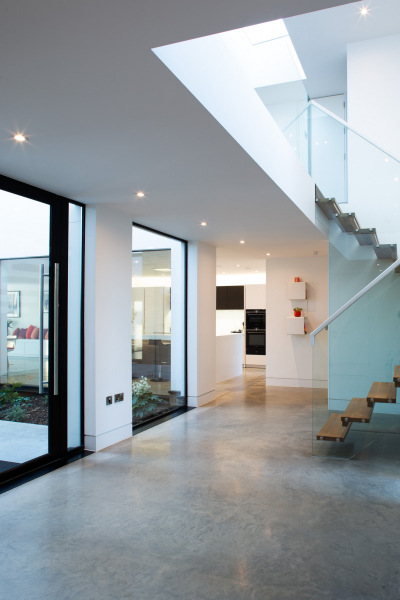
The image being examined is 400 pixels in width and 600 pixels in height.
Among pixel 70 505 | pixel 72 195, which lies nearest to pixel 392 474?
pixel 70 505

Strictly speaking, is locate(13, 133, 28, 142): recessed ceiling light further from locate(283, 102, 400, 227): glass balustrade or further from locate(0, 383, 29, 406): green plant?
locate(283, 102, 400, 227): glass balustrade

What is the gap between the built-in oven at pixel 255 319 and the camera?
12.1 metres

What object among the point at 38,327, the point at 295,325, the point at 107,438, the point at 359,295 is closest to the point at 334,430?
the point at 359,295

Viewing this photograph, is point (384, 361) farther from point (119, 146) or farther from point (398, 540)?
point (119, 146)

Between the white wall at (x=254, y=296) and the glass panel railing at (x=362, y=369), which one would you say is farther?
the white wall at (x=254, y=296)

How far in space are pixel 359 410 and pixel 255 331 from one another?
750 cm

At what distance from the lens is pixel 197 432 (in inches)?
222

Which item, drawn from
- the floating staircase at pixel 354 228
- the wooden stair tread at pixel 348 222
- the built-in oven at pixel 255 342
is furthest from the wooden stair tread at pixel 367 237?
the built-in oven at pixel 255 342

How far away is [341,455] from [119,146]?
141 inches

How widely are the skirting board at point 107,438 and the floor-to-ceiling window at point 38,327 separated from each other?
114 millimetres

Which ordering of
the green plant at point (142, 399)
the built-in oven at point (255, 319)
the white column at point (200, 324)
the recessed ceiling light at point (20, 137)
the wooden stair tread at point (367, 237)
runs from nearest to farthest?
the recessed ceiling light at point (20, 137) < the green plant at point (142, 399) < the wooden stair tread at point (367, 237) < the white column at point (200, 324) < the built-in oven at point (255, 319)

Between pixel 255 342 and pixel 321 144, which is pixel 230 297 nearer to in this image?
pixel 255 342

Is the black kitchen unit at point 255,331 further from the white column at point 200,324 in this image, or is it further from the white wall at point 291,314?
the white column at point 200,324

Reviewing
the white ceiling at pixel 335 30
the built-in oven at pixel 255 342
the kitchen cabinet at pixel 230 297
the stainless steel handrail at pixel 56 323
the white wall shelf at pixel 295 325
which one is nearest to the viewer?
the stainless steel handrail at pixel 56 323
